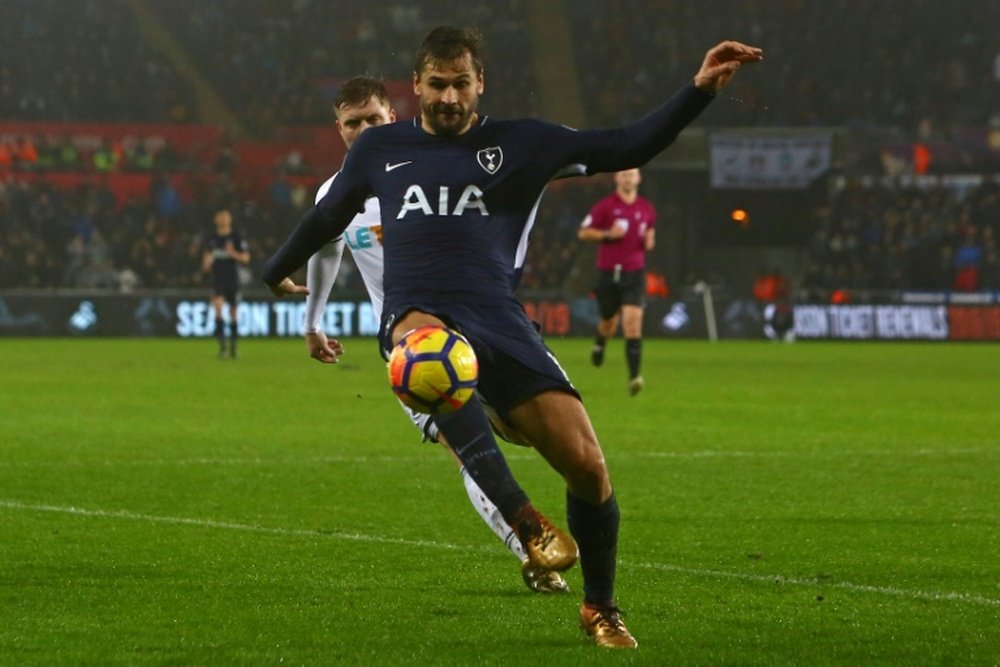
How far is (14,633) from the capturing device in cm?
532

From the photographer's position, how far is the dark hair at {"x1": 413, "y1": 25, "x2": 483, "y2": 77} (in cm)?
534

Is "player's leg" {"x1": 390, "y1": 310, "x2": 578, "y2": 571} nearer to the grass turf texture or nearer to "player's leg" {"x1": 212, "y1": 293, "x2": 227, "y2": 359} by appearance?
the grass turf texture

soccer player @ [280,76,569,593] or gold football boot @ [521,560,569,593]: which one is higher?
soccer player @ [280,76,569,593]

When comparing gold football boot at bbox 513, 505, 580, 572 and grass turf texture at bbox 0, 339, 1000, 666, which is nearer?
gold football boot at bbox 513, 505, 580, 572

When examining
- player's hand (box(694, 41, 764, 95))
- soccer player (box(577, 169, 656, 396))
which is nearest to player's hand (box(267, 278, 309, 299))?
player's hand (box(694, 41, 764, 95))

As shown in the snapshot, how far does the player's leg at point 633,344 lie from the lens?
1697 cm

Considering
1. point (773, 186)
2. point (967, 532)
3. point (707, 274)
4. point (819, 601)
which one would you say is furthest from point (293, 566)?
point (707, 274)

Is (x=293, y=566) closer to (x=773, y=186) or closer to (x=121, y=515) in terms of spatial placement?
(x=121, y=515)

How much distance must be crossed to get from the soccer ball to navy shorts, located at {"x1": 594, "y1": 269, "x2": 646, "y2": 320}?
43.4 ft

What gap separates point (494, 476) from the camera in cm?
512

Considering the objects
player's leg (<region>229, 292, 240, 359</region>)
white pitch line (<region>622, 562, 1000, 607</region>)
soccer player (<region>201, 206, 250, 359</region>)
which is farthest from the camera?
soccer player (<region>201, 206, 250, 359</region>)

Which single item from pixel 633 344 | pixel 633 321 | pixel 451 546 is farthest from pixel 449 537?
pixel 633 321

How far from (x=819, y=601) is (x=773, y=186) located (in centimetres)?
2845

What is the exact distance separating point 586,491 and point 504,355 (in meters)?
0.46
